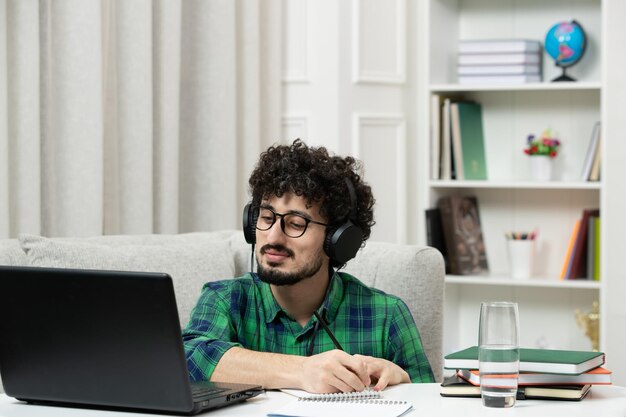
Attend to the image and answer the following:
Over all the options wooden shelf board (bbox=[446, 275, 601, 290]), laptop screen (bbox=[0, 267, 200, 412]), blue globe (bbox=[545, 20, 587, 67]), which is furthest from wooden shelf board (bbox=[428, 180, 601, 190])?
laptop screen (bbox=[0, 267, 200, 412])

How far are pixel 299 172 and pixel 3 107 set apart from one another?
966 millimetres

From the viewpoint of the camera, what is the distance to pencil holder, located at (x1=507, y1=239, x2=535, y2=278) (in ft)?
12.0

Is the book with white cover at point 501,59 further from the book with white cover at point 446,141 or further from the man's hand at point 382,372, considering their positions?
the man's hand at point 382,372

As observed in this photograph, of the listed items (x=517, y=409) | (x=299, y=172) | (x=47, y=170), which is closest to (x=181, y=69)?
(x=47, y=170)

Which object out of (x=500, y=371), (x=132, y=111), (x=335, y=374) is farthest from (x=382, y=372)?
(x=132, y=111)

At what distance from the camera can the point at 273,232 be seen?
1859mm

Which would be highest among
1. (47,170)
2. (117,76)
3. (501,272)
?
(117,76)

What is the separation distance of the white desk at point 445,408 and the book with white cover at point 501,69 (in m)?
2.23


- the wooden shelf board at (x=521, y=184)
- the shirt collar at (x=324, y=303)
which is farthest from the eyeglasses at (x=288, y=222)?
the wooden shelf board at (x=521, y=184)

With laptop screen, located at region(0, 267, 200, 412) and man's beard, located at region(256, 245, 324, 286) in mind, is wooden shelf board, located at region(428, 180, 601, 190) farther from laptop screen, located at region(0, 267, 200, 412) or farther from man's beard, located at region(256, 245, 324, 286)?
laptop screen, located at region(0, 267, 200, 412)

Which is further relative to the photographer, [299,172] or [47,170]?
[47,170]

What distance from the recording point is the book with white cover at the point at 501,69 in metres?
3.65

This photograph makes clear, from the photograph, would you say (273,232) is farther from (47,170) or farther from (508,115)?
(508,115)

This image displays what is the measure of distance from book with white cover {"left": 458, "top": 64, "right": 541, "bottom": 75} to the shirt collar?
1.90m
